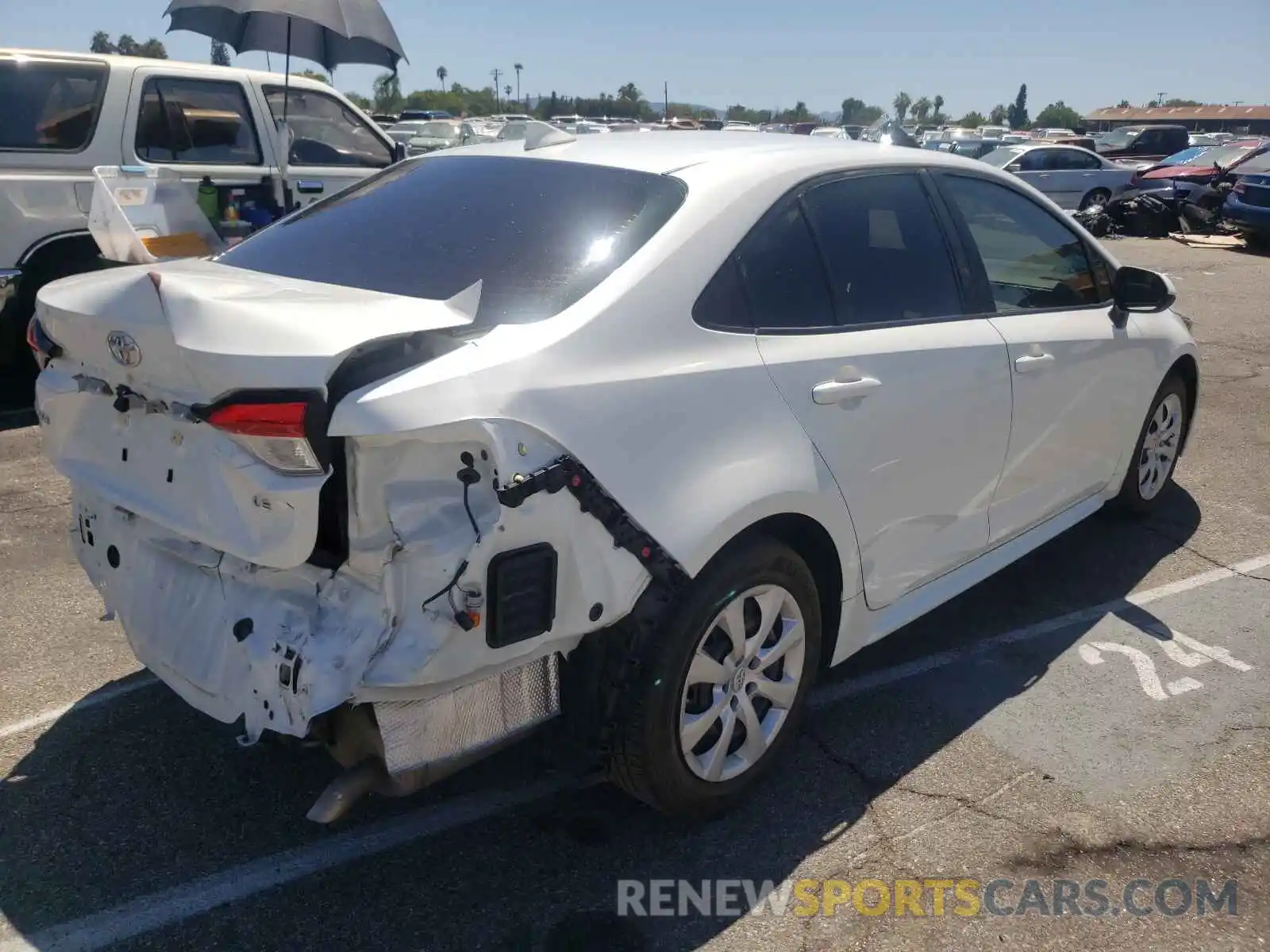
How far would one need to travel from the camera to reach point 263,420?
7.23ft

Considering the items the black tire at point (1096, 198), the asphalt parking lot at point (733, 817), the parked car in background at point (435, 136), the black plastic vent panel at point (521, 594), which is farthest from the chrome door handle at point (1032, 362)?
the black tire at point (1096, 198)

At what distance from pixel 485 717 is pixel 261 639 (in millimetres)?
532

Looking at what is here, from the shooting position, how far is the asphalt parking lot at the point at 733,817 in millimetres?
2641

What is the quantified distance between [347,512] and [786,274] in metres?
1.45

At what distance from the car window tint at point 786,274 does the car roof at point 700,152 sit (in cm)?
24

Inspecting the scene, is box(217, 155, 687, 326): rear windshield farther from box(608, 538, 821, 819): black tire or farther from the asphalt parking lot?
the asphalt parking lot

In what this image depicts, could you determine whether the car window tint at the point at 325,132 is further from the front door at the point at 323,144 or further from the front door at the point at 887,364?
the front door at the point at 887,364

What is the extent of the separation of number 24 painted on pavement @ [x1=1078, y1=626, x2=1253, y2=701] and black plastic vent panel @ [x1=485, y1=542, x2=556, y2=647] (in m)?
2.50

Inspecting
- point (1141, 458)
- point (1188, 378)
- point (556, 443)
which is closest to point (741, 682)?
point (556, 443)

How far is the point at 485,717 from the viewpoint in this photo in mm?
2508

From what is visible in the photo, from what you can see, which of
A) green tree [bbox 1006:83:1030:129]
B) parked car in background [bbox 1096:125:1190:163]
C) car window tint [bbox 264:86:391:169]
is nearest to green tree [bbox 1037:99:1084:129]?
green tree [bbox 1006:83:1030:129]

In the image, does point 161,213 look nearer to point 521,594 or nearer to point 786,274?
point 786,274

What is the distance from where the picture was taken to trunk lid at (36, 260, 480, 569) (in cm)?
220

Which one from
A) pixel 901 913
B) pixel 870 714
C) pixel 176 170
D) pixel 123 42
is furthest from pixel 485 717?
pixel 123 42
